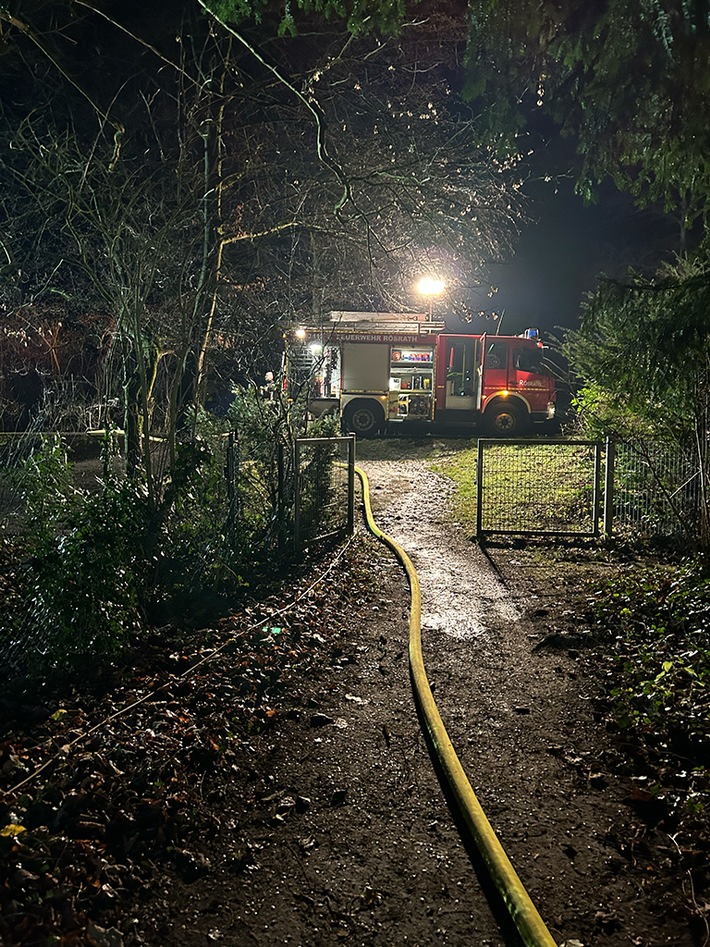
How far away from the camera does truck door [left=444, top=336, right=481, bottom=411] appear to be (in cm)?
2097

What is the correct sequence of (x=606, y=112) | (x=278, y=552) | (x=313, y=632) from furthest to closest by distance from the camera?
(x=278, y=552) → (x=313, y=632) → (x=606, y=112)

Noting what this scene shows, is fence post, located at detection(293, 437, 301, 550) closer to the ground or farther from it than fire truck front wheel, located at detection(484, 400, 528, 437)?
closer to the ground

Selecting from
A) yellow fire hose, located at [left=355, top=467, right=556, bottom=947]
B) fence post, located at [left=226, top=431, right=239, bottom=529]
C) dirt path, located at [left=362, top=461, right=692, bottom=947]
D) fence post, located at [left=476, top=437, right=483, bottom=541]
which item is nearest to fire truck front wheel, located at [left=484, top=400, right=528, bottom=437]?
fence post, located at [left=476, top=437, right=483, bottom=541]

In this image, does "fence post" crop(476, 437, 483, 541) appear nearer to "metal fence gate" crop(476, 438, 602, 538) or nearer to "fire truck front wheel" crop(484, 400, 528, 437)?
"metal fence gate" crop(476, 438, 602, 538)

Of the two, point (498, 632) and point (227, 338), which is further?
point (227, 338)

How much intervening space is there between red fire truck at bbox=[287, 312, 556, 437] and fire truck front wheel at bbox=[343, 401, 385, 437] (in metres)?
0.03

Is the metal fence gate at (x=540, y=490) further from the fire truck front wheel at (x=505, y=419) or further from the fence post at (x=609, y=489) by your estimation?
the fire truck front wheel at (x=505, y=419)

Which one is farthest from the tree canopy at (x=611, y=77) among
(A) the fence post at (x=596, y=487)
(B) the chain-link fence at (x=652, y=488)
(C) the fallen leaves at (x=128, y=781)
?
(C) the fallen leaves at (x=128, y=781)

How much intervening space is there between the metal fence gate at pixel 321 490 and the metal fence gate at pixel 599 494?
5.71ft

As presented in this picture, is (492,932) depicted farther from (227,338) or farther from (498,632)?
(227,338)

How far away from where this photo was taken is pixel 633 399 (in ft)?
30.5

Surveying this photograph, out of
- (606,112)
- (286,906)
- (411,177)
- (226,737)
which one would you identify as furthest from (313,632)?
(411,177)

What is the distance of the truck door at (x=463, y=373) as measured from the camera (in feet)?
68.8

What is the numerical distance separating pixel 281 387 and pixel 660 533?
489 cm
